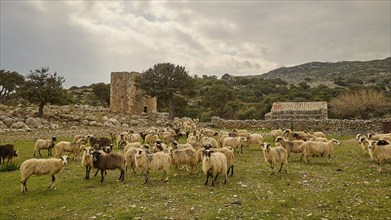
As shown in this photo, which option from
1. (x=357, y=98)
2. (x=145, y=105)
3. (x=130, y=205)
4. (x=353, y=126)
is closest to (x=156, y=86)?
(x=145, y=105)

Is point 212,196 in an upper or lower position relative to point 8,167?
lower

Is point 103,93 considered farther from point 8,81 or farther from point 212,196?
point 212,196

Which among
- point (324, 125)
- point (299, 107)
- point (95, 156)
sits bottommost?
point (95, 156)

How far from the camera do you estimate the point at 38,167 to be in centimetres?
1291

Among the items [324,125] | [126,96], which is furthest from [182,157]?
[126,96]

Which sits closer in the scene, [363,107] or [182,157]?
[182,157]

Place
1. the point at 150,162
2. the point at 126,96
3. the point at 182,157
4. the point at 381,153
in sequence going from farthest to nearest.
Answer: the point at 126,96, the point at 381,153, the point at 182,157, the point at 150,162

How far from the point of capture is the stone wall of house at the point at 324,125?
39250mm

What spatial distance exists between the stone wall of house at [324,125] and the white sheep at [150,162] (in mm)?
31289

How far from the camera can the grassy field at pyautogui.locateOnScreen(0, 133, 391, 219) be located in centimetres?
994

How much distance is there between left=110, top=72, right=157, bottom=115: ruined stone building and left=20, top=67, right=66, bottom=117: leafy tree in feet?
46.2

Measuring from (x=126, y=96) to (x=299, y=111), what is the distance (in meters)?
30.2

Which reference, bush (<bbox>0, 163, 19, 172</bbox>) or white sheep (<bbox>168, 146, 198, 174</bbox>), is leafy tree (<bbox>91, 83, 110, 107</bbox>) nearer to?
bush (<bbox>0, 163, 19, 172</bbox>)

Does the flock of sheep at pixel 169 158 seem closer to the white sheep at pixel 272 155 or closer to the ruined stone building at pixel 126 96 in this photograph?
the white sheep at pixel 272 155
